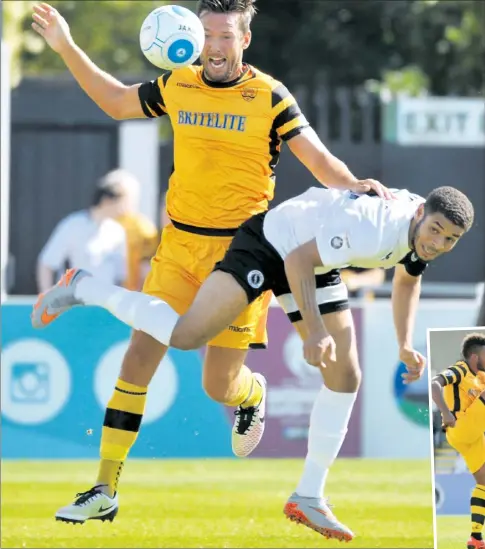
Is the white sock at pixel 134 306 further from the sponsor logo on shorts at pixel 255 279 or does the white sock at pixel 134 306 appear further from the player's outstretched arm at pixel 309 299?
the player's outstretched arm at pixel 309 299

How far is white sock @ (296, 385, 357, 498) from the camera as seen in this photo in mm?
7379

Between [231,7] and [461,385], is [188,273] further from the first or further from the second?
[461,385]

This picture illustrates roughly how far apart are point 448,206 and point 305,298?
741 mm

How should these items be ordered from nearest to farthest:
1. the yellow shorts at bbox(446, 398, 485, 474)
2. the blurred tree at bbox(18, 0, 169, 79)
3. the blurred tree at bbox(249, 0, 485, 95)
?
the yellow shorts at bbox(446, 398, 485, 474) → the blurred tree at bbox(249, 0, 485, 95) → the blurred tree at bbox(18, 0, 169, 79)

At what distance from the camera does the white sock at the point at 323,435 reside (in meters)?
7.38

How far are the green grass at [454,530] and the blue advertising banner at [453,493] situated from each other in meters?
0.06

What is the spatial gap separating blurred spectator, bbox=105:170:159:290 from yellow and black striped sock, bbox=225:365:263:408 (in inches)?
188

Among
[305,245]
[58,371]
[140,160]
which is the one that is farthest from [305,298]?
[140,160]

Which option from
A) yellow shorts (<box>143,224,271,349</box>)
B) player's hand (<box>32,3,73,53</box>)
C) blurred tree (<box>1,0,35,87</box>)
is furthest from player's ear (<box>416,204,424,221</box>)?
blurred tree (<box>1,0,35,87</box>)

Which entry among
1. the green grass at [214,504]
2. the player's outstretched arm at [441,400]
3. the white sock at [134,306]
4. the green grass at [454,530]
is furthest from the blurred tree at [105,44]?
the green grass at [454,530]

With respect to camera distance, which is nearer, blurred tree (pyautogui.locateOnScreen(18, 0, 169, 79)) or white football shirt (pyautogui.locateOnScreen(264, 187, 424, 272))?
white football shirt (pyautogui.locateOnScreen(264, 187, 424, 272))

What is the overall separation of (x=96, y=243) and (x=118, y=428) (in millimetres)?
5486

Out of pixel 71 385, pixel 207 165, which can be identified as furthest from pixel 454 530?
pixel 71 385

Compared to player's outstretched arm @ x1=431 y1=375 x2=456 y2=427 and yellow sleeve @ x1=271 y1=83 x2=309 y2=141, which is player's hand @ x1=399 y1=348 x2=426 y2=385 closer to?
player's outstretched arm @ x1=431 y1=375 x2=456 y2=427
